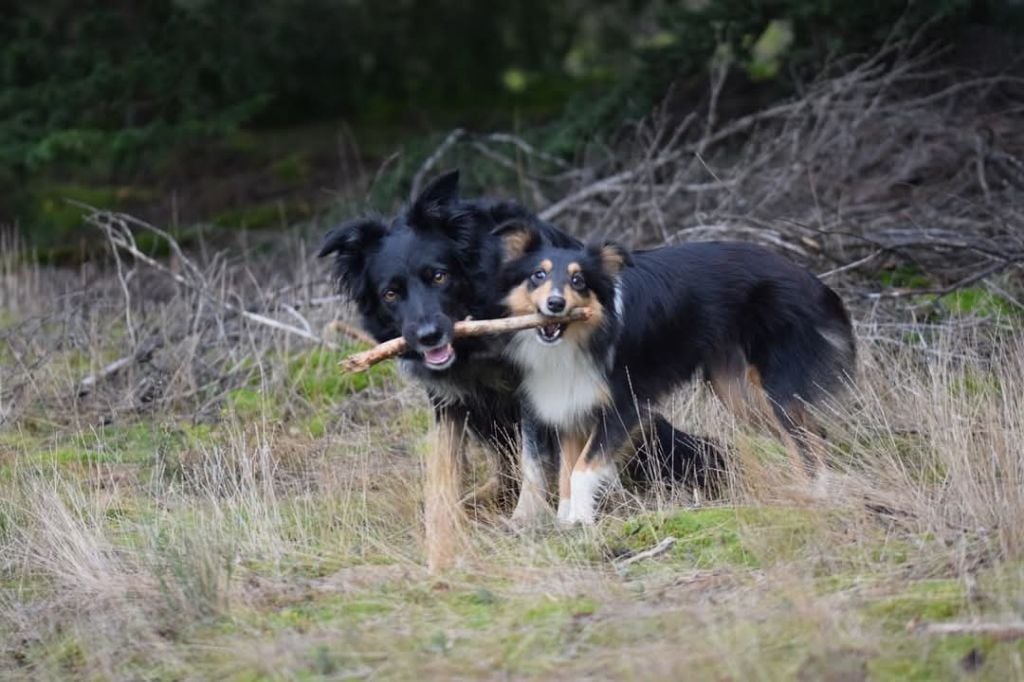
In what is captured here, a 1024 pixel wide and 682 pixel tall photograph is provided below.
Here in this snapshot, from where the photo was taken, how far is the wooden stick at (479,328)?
20.0ft

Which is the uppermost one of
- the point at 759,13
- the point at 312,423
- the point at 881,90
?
the point at 759,13

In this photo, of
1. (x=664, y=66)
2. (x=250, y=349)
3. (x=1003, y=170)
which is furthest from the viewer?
(x=664, y=66)

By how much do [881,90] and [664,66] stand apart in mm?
1874

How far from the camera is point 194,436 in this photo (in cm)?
780

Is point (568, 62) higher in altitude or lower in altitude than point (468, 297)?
higher

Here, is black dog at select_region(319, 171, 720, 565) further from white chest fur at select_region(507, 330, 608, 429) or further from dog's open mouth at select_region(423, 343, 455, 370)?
white chest fur at select_region(507, 330, 608, 429)

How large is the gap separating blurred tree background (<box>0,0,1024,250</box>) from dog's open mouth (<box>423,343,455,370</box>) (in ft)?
14.5

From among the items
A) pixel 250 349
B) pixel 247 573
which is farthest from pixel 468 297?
pixel 250 349

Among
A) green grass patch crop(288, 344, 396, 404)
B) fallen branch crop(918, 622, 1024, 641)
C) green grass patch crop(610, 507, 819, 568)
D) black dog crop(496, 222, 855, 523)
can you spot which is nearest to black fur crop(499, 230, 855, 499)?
black dog crop(496, 222, 855, 523)

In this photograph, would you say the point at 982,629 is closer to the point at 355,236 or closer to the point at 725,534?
the point at 725,534

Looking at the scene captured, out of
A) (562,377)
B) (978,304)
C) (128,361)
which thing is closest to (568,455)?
(562,377)

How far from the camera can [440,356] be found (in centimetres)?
617

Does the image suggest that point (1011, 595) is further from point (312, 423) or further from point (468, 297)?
point (312, 423)

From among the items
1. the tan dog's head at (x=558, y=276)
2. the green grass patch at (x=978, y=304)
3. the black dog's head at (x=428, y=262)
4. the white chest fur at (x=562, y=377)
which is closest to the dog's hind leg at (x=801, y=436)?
the white chest fur at (x=562, y=377)
